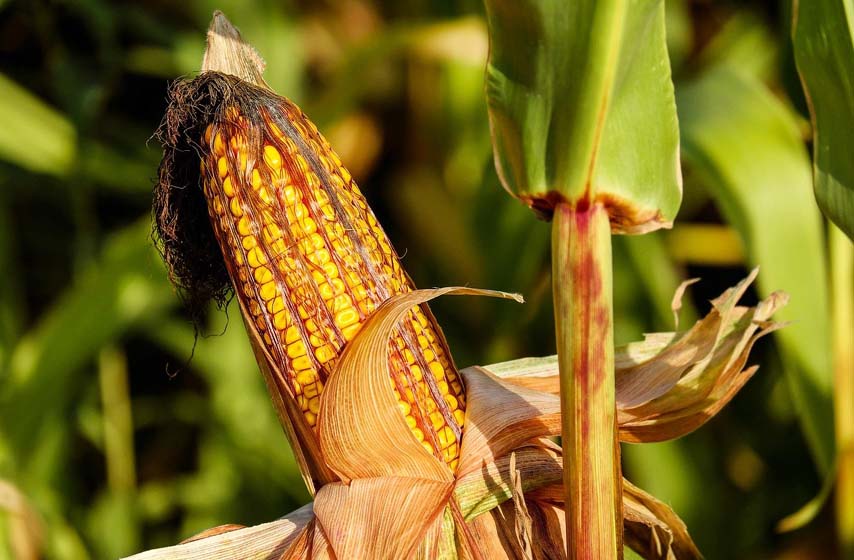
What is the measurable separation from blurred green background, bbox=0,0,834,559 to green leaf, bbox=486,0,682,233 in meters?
0.62

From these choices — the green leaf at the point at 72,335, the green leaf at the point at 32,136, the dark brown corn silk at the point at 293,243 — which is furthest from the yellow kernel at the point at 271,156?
the green leaf at the point at 32,136

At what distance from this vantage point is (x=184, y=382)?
2188 mm

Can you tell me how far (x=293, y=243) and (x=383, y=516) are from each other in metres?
0.19

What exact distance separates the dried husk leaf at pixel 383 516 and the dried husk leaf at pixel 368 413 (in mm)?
14

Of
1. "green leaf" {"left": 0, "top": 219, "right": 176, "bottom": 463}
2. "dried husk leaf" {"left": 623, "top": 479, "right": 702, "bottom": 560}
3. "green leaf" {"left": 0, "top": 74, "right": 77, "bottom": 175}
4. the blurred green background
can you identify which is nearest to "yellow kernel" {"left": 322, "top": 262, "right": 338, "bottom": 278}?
"dried husk leaf" {"left": 623, "top": 479, "right": 702, "bottom": 560}

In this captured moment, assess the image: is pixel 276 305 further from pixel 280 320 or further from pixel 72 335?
pixel 72 335

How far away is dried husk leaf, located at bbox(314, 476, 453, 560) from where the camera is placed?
59 centimetres

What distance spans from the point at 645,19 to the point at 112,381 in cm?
154

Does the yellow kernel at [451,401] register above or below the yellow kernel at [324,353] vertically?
below

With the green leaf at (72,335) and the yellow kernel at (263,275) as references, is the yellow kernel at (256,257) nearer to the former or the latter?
the yellow kernel at (263,275)

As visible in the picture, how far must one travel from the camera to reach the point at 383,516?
1.94 ft

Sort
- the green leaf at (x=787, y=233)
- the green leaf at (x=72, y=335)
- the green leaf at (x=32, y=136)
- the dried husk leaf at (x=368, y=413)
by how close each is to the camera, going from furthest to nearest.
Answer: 1. the green leaf at (x=32, y=136)
2. the green leaf at (x=72, y=335)
3. the green leaf at (x=787, y=233)
4. the dried husk leaf at (x=368, y=413)

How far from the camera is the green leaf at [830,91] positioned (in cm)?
65

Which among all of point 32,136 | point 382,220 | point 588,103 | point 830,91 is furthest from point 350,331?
point 382,220
